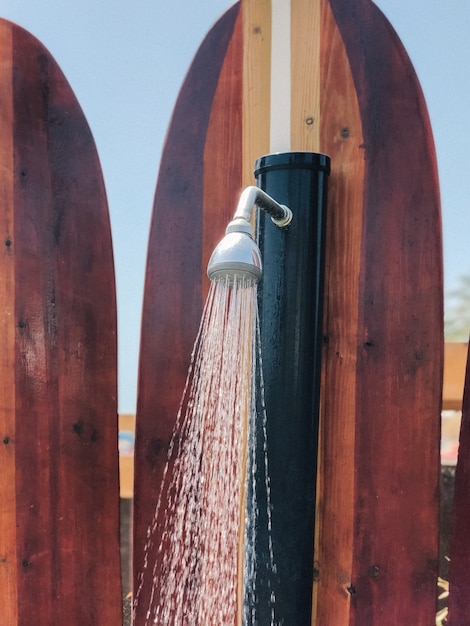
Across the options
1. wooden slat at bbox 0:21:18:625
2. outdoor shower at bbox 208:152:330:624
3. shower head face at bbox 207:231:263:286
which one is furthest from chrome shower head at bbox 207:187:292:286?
wooden slat at bbox 0:21:18:625

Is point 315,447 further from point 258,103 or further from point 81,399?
point 258,103

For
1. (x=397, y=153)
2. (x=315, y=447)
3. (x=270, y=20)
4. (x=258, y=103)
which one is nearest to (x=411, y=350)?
(x=315, y=447)

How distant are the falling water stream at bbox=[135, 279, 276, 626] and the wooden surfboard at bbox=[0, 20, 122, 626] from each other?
158 mm

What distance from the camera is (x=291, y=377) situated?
1.04 meters

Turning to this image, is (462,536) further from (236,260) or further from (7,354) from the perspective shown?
(7,354)

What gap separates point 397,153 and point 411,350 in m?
0.40

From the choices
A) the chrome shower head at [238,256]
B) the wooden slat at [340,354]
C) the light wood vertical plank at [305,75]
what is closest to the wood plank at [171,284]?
the light wood vertical plank at [305,75]

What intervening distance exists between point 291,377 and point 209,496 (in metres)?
0.37

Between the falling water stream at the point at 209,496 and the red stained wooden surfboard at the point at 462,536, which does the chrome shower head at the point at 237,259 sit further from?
the red stained wooden surfboard at the point at 462,536

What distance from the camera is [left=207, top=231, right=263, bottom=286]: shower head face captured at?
0.79 metres

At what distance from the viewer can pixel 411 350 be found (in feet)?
3.62

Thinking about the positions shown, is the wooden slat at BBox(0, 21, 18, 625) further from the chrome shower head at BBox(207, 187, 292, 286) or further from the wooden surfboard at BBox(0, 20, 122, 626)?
the chrome shower head at BBox(207, 187, 292, 286)

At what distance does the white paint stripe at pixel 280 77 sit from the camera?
3.89ft

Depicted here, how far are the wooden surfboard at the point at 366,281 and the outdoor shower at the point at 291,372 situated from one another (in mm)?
84
